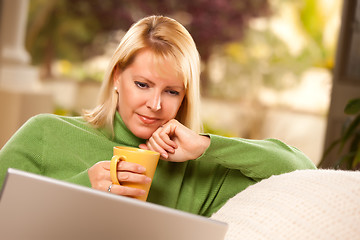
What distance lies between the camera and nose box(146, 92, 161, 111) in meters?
1.30

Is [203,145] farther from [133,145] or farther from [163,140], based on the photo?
[133,145]

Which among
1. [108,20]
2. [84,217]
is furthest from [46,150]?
[108,20]

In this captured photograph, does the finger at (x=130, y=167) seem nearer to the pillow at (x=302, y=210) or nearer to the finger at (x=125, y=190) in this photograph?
the finger at (x=125, y=190)

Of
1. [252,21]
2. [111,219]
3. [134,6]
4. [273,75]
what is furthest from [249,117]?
[111,219]

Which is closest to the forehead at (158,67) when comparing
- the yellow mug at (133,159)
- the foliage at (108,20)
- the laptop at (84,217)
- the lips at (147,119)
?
the lips at (147,119)

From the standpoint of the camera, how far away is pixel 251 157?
133 centimetres

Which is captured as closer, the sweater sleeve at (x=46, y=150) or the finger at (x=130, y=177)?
the finger at (x=130, y=177)

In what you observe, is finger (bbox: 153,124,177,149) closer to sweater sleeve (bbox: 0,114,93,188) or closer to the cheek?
the cheek

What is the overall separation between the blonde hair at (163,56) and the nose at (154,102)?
8 centimetres

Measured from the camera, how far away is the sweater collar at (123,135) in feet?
4.78

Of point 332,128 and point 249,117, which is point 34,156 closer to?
point 332,128

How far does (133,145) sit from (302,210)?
52 centimetres

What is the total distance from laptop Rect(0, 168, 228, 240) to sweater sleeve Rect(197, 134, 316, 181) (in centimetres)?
45

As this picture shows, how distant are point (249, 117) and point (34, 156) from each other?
6694mm
